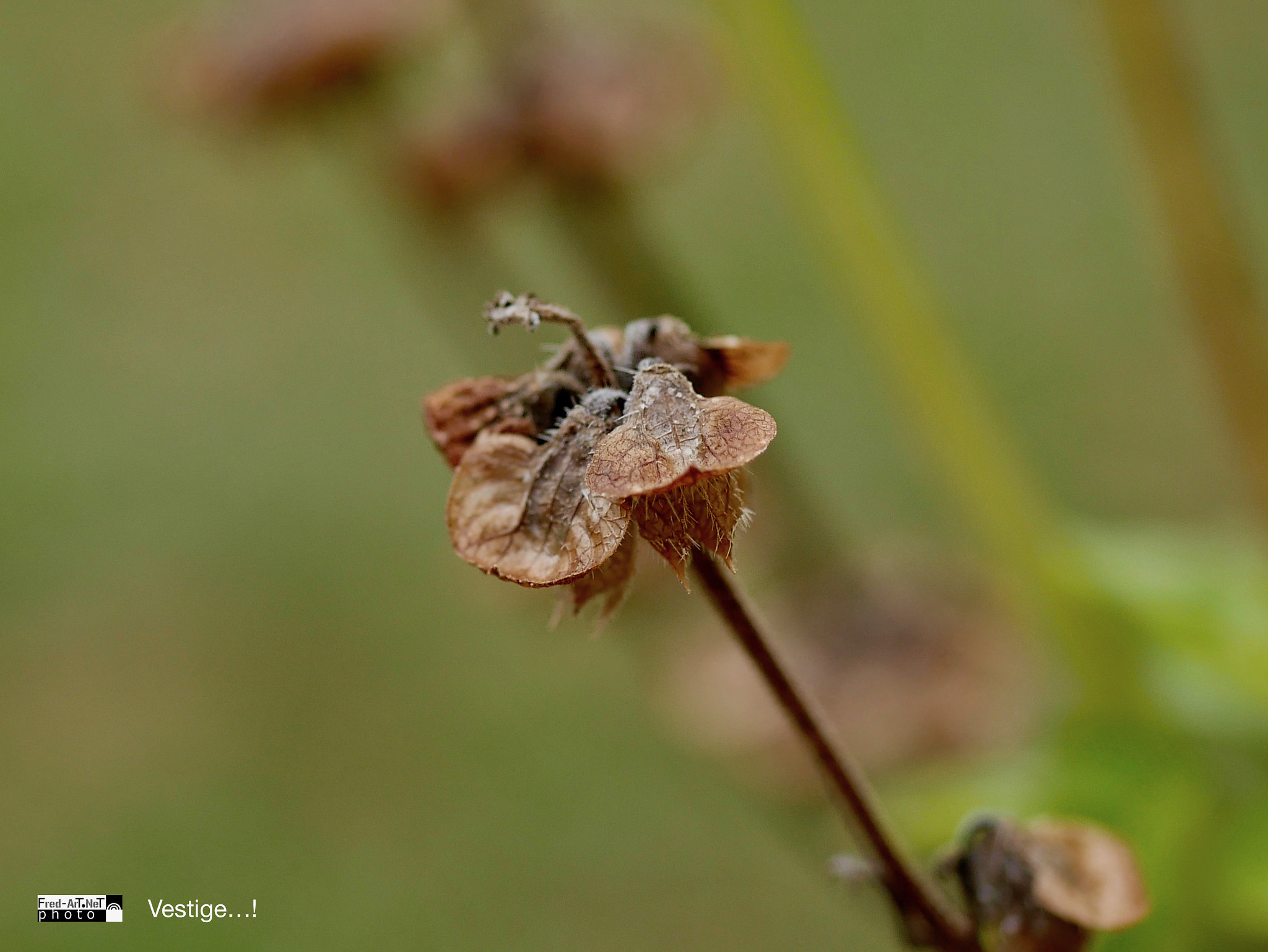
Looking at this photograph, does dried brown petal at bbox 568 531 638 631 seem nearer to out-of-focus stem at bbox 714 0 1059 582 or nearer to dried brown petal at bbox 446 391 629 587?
dried brown petal at bbox 446 391 629 587

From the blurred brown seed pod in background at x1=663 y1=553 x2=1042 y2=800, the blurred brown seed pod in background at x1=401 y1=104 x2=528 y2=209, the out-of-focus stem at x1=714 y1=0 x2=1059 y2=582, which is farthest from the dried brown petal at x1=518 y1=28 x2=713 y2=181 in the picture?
the blurred brown seed pod in background at x1=663 y1=553 x2=1042 y2=800

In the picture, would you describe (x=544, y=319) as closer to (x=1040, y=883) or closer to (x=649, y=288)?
(x=1040, y=883)

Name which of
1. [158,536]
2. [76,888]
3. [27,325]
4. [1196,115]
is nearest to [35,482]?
[158,536]

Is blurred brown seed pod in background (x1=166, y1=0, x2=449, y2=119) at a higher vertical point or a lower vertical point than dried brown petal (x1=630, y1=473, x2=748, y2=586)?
higher

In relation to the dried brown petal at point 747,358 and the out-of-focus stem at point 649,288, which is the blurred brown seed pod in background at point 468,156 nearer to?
the out-of-focus stem at point 649,288

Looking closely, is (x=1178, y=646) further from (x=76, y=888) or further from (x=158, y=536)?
(x=158, y=536)

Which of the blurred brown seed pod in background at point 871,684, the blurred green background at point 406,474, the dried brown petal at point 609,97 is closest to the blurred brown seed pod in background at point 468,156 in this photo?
the dried brown petal at point 609,97

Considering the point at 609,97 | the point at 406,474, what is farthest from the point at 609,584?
the point at 406,474
